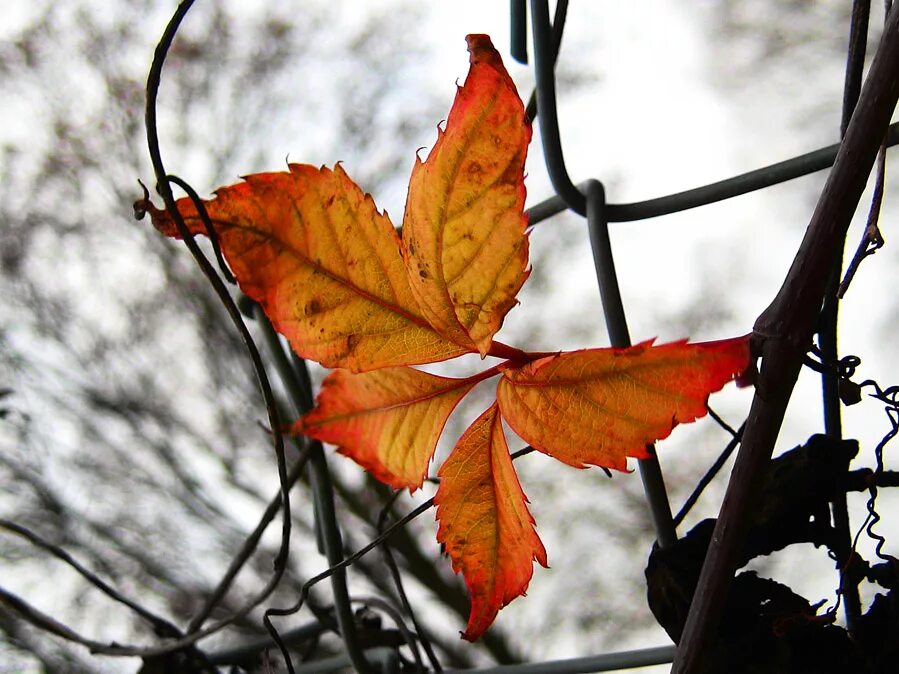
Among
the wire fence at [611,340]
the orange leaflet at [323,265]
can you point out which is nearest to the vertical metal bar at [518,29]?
the wire fence at [611,340]

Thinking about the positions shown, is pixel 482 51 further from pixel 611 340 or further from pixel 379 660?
pixel 379 660

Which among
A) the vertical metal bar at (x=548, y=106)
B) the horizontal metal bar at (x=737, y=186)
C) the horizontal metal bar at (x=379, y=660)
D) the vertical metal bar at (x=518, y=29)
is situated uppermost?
the vertical metal bar at (x=518, y=29)

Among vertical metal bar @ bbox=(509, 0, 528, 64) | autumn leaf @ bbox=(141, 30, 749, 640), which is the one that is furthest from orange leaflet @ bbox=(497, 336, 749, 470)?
vertical metal bar @ bbox=(509, 0, 528, 64)

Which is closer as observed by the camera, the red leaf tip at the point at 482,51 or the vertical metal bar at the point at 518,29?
the red leaf tip at the point at 482,51

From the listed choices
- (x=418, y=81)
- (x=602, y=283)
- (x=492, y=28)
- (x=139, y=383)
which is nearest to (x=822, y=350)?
(x=602, y=283)

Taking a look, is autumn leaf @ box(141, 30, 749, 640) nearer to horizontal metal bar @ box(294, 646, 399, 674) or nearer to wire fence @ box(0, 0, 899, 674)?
wire fence @ box(0, 0, 899, 674)

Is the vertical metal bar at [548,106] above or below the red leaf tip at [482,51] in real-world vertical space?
above

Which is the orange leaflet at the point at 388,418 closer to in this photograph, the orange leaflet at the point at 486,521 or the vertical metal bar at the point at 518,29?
the orange leaflet at the point at 486,521

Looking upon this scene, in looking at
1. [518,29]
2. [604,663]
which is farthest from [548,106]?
[604,663]
